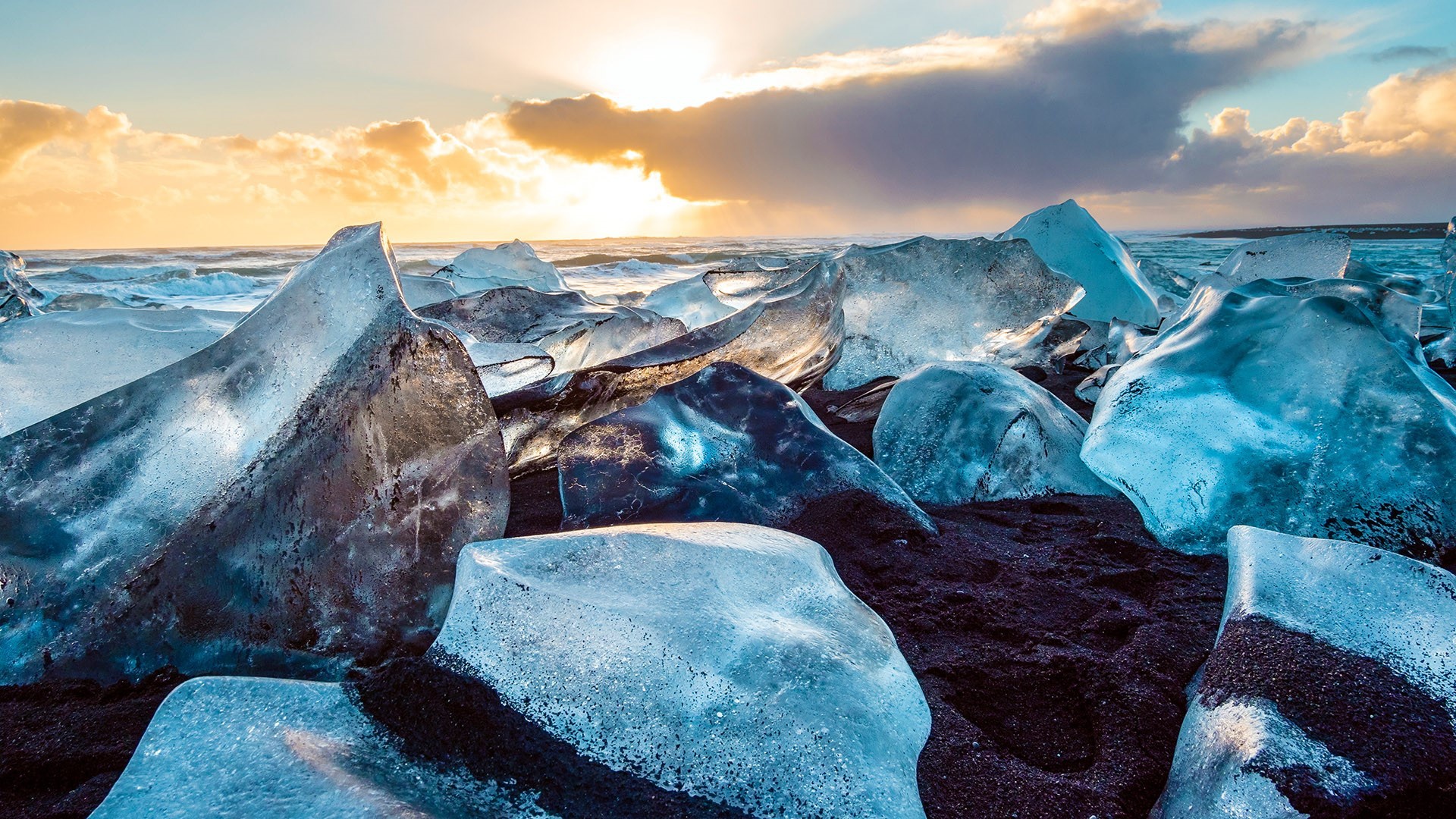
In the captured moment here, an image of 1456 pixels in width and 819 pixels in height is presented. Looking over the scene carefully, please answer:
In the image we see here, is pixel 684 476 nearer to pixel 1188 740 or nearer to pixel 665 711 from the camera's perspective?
pixel 665 711

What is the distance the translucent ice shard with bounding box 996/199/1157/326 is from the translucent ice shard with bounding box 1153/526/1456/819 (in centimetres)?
297

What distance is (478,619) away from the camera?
0.99 m

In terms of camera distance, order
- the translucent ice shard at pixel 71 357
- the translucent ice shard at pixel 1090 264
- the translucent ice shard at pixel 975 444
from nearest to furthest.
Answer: the translucent ice shard at pixel 71 357 < the translucent ice shard at pixel 975 444 < the translucent ice shard at pixel 1090 264

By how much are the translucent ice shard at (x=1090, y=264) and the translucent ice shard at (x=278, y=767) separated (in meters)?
3.62

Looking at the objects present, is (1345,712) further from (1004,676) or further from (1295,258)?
(1295,258)

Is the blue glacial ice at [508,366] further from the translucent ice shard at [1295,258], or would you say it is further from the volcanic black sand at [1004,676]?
the translucent ice shard at [1295,258]

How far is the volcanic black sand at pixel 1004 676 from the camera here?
91 cm

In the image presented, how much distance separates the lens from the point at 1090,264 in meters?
3.84

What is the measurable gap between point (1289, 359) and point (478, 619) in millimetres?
1652

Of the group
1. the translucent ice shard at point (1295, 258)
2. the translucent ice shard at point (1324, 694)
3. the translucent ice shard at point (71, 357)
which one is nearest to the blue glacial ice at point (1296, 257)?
the translucent ice shard at point (1295, 258)

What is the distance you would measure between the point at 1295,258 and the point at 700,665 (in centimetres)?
428

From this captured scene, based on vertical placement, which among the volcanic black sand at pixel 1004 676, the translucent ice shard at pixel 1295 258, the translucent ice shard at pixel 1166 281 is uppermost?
the translucent ice shard at pixel 1295 258

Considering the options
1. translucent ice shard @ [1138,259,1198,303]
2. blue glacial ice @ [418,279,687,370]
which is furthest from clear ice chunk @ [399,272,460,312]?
translucent ice shard @ [1138,259,1198,303]

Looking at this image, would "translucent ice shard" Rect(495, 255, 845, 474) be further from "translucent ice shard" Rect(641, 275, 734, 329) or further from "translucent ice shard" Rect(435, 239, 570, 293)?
"translucent ice shard" Rect(435, 239, 570, 293)
